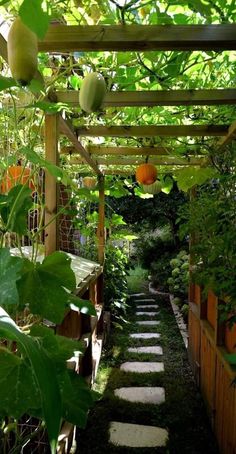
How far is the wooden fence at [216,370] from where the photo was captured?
240cm

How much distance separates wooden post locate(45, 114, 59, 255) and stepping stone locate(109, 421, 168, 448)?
1.73 m

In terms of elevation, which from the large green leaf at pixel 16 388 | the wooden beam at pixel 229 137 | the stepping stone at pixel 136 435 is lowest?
the stepping stone at pixel 136 435

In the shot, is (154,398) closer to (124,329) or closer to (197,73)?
(124,329)

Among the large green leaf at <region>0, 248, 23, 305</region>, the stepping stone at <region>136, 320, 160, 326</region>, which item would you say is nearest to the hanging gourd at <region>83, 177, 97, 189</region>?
the stepping stone at <region>136, 320, 160, 326</region>

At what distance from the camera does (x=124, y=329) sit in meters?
5.79

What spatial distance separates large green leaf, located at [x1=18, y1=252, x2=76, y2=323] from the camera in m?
0.93

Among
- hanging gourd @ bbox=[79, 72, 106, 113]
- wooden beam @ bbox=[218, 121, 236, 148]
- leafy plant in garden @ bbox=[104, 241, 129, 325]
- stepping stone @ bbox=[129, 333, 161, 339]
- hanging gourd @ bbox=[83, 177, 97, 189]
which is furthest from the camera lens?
leafy plant in garden @ bbox=[104, 241, 129, 325]

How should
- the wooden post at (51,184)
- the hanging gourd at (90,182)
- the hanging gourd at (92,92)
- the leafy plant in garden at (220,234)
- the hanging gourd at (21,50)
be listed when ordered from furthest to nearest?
the hanging gourd at (90,182), the leafy plant in garden at (220,234), the wooden post at (51,184), the hanging gourd at (92,92), the hanging gourd at (21,50)

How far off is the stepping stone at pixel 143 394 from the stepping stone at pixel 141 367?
17.1 inches

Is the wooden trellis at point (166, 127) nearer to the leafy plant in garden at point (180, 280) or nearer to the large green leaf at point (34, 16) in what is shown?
the large green leaf at point (34, 16)

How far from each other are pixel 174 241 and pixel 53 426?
835 centimetres

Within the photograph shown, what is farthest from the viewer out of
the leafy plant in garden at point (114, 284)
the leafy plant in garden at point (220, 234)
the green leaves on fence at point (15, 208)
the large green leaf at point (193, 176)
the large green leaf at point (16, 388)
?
the leafy plant in garden at point (114, 284)

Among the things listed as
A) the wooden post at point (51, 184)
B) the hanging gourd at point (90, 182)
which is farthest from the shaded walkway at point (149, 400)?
the hanging gourd at point (90, 182)

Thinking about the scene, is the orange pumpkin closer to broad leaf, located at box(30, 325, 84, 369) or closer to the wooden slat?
broad leaf, located at box(30, 325, 84, 369)
